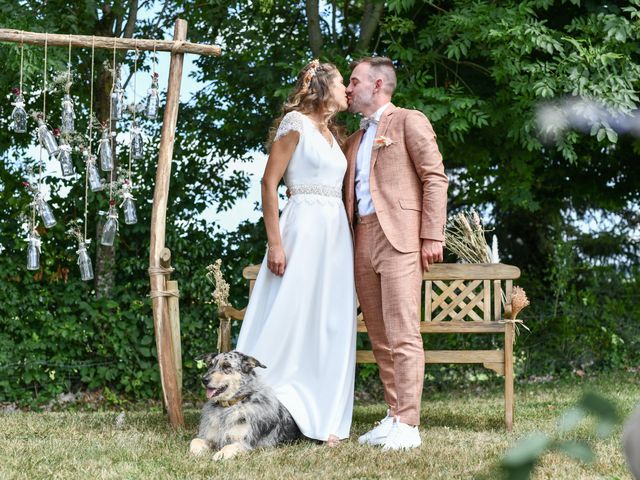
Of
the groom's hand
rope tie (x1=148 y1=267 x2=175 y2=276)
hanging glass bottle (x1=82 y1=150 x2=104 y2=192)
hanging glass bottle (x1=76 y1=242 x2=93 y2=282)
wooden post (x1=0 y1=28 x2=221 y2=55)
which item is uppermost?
wooden post (x1=0 y1=28 x2=221 y2=55)

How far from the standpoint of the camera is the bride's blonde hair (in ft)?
14.5

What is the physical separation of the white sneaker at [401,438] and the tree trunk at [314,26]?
166 inches

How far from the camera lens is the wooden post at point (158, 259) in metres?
4.91

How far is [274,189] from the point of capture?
442 cm

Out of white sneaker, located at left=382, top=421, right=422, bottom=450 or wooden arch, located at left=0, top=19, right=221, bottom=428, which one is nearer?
white sneaker, located at left=382, top=421, right=422, bottom=450

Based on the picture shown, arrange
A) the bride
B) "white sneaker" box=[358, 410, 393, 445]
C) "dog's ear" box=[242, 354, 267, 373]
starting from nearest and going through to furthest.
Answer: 1. "dog's ear" box=[242, 354, 267, 373]
2. "white sneaker" box=[358, 410, 393, 445]
3. the bride

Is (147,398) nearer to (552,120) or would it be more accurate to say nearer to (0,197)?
(0,197)

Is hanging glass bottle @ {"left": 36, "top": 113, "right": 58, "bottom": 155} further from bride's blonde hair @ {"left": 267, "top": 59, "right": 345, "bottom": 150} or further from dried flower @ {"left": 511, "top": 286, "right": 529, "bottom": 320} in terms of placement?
dried flower @ {"left": 511, "top": 286, "right": 529, "bottom": 320}

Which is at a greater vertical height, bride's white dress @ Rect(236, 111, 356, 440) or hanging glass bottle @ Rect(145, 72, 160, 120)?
hanging glass bottle @ Rect(145, 72, 160, 120)

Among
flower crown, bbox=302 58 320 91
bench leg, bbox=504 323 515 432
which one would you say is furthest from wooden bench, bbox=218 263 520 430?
flower crown, bbox=302 58 320 91

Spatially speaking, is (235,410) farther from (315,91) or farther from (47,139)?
(47,139)

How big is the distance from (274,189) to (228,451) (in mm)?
1391

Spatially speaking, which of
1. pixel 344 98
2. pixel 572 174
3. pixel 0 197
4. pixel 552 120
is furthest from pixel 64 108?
pixel 572 174

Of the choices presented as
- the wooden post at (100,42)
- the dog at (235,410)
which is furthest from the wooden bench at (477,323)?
the wooden post at (100,42)
